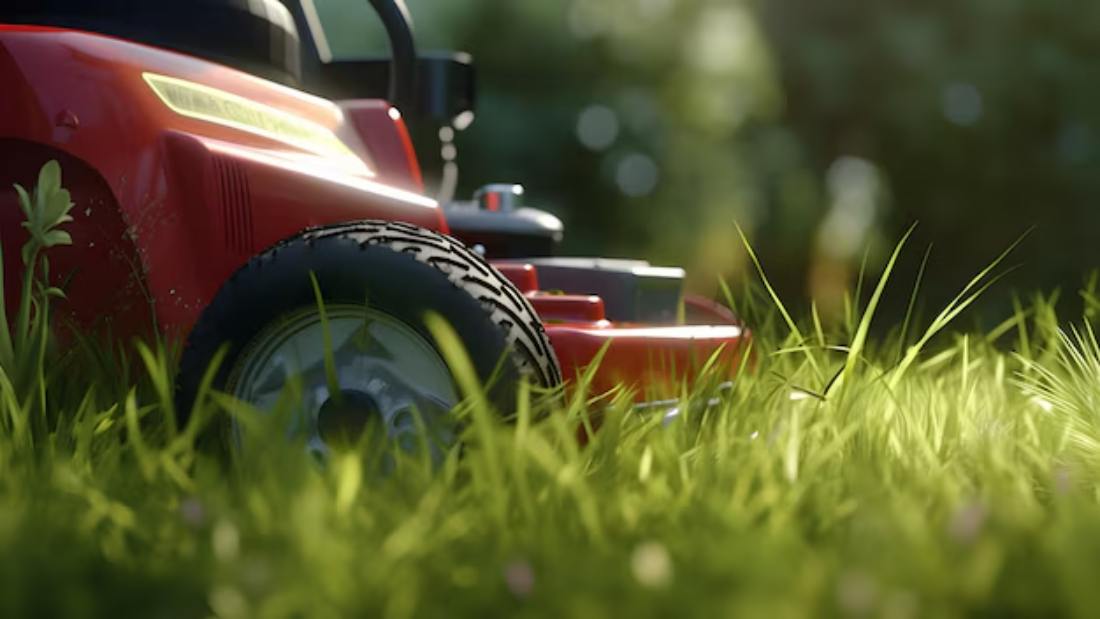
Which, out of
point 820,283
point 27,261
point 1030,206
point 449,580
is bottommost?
point 820,283

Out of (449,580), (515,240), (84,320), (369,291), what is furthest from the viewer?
(515,240)

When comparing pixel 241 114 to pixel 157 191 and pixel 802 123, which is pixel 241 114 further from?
pixel 802 123

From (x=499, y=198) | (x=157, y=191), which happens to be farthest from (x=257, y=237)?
(x=499, y=198)

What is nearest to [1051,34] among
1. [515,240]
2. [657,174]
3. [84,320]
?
[657,174]

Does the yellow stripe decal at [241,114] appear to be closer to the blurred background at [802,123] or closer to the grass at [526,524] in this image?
the grass at [526,524]

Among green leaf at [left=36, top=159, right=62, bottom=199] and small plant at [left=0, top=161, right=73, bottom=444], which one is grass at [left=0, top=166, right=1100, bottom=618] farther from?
green leaf at [left=36, top=159, right=62, bottom=199]

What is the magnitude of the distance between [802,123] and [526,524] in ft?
19.1

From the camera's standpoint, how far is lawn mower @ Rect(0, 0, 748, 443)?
1.42 metres

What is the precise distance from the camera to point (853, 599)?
2.79ft

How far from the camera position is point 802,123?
21.9 ft

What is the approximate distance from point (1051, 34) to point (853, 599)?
252 inches

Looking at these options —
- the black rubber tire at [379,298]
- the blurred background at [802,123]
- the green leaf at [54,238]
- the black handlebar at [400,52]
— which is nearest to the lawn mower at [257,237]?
the black rubber tire at [379,298]

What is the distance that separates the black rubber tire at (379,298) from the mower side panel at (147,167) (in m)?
0.23

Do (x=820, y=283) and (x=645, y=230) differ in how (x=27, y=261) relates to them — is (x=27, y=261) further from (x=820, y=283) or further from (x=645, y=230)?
(x=820, y=283)
